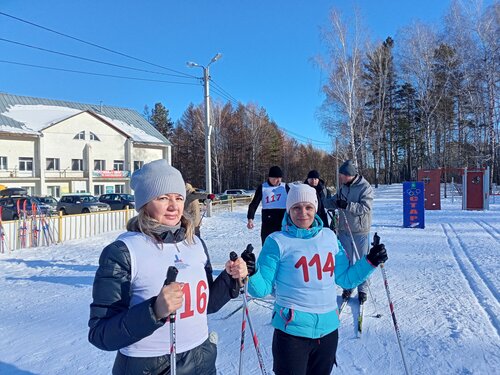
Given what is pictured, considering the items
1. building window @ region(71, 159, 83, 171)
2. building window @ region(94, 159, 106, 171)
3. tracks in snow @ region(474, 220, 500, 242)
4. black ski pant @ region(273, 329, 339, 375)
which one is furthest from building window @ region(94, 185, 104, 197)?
black ski pant @ region(273, 329, 339, 375)

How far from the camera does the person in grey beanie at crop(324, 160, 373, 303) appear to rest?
15.5 feet

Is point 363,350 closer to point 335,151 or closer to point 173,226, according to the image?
point 173,226

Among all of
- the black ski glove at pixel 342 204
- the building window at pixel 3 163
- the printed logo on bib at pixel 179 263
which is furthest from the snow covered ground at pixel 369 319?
the building window at pixel 3 163

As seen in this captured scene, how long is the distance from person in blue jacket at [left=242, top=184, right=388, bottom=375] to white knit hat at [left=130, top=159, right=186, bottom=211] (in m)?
0.75

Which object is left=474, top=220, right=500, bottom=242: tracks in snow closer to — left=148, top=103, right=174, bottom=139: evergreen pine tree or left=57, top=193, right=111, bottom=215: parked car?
left=57, top=193, right=111, bottom=215: parked car

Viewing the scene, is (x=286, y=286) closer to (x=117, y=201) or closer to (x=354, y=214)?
(x=354, y=214)

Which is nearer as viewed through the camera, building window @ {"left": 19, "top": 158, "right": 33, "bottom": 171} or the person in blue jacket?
the person in blue jacket

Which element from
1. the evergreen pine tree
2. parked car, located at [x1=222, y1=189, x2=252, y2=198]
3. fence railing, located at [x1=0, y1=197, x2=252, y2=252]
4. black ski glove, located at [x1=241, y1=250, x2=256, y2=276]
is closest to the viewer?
black ski glove, located at [x1=241, y1=250, x2=256, y2=276]

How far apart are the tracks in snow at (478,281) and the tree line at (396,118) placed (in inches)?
562

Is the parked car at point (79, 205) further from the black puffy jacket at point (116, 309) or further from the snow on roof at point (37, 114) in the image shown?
the black puffy jacket at point (116, 309)

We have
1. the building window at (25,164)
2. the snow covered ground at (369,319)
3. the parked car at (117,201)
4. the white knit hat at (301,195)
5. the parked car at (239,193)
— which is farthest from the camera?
the building window at (25,164)

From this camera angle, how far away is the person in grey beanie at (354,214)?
15.5 feet

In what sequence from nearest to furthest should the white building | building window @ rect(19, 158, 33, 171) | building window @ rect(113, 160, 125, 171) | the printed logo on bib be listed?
the printed logo on bib → the white building → building window @ rect(19, 158, 33, 171) → building window @ rect(113, 160, 125, 171)

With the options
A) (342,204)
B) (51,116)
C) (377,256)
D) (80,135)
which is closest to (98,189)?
(80,135)
